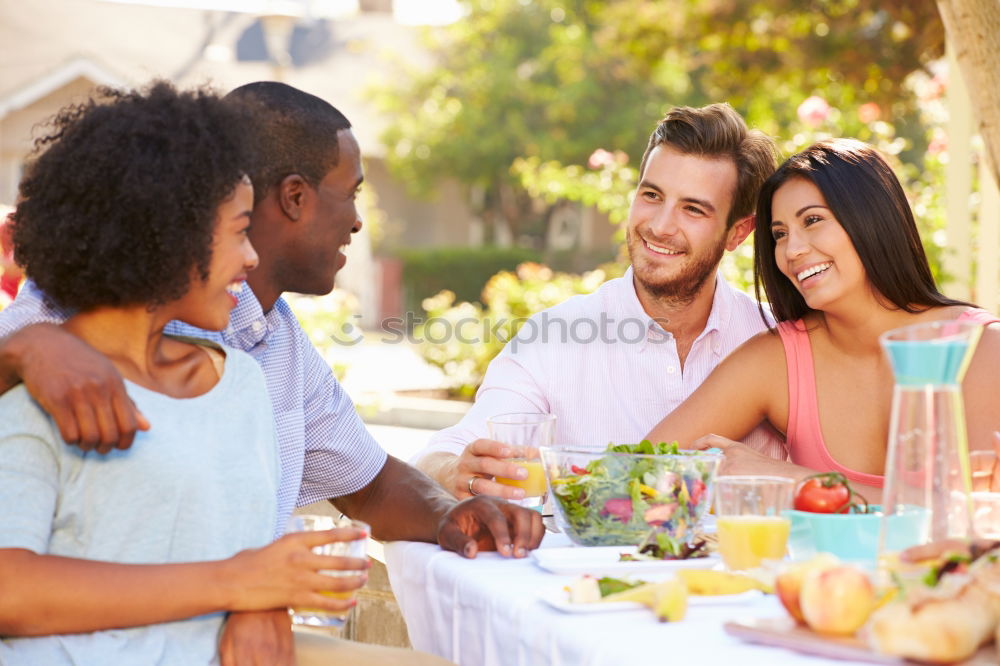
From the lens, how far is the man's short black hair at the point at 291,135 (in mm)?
2787

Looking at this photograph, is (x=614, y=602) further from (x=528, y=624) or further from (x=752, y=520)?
(x=752, y=520)

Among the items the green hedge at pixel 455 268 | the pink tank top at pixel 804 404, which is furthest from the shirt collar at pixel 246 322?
the green hedge at pixel 455 268

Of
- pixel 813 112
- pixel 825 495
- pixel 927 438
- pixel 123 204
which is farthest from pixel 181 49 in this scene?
pixel 927 438

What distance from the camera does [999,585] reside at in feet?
5.22

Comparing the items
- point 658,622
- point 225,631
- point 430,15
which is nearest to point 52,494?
point 225,631

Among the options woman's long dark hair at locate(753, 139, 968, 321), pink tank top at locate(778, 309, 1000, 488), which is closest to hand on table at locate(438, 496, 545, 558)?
pink tank top at locate(778, 309, 1000, 488)

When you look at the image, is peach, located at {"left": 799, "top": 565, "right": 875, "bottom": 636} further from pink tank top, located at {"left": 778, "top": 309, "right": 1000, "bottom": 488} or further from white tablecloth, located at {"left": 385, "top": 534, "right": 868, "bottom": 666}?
pink tank top, located at {"left": 778, "top": 309, "right": 1000, "bottom": 488}

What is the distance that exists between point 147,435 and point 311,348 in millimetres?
930

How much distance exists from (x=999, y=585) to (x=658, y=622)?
49 centimetres

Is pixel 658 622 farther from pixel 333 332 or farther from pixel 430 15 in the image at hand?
pixel 430 15

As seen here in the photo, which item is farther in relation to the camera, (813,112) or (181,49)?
(181,49)

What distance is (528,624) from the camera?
6.32 feet

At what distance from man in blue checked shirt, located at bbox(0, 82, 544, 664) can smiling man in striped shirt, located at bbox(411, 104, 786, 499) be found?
76 centimetres

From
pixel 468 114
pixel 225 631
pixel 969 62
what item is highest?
pixel 468 114
